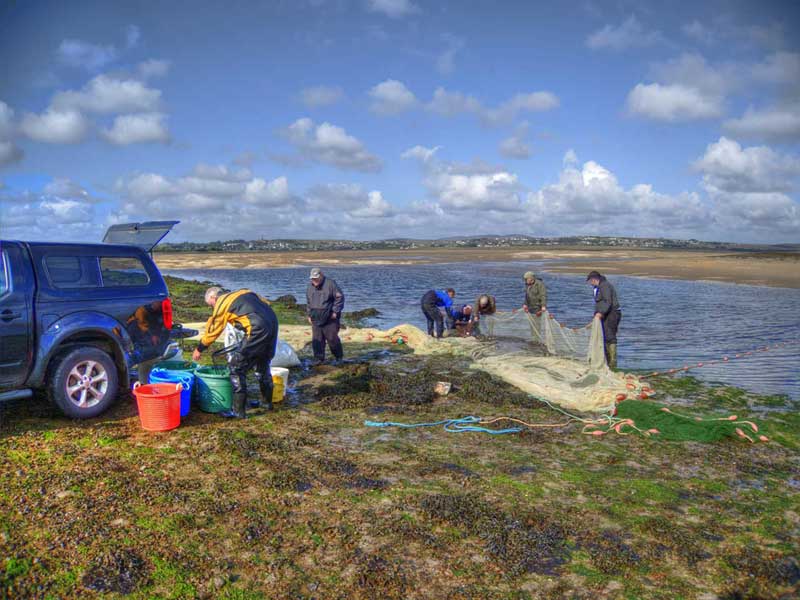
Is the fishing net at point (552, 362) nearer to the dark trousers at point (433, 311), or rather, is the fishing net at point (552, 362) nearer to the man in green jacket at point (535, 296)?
the man in green jacket at point (535, 296)

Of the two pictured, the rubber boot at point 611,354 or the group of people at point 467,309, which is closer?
the rubber boot at point 611,354

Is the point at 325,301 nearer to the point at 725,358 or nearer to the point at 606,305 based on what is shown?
the point at 606,305

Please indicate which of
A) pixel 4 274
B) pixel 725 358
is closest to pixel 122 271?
pixel 4 274

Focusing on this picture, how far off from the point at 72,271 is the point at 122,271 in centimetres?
61

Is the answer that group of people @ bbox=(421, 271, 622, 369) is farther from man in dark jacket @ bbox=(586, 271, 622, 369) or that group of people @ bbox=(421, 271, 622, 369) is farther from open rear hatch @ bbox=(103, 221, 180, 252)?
open rear hatch @ bbox=(103, 221, 180, 252)

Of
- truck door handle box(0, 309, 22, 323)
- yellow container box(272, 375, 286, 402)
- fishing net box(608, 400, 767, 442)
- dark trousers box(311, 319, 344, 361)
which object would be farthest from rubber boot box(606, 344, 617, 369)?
truck door handle box(0, 309, 22, 323)

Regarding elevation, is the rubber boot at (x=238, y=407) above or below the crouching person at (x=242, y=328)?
below

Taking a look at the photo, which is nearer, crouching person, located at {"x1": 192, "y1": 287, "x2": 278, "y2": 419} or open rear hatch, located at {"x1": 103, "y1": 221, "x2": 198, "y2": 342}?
crouching person, located at {"x1": 192, "y1": 287, "x2": 278, "y2": 419}

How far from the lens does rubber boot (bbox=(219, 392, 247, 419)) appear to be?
722cm

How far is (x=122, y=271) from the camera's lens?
720 cm

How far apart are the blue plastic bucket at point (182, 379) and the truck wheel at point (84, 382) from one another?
482mm

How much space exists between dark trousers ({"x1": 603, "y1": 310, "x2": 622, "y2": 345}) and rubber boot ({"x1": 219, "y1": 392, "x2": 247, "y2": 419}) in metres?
7.65

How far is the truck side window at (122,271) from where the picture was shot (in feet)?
23.0

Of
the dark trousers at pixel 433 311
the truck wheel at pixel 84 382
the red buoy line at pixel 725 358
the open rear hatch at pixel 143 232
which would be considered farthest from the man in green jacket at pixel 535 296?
the truck wheel at pixel 84 382
